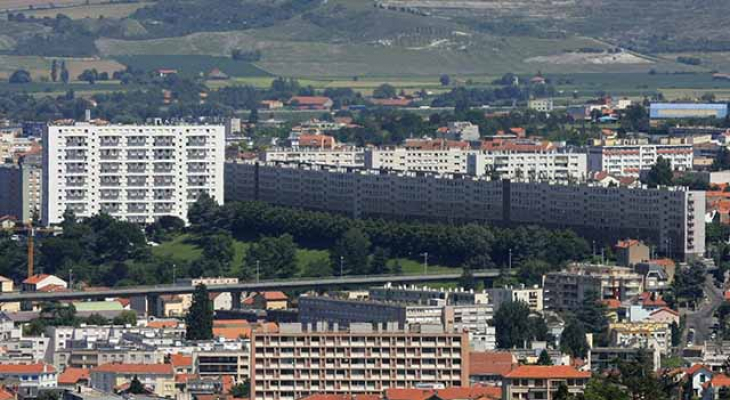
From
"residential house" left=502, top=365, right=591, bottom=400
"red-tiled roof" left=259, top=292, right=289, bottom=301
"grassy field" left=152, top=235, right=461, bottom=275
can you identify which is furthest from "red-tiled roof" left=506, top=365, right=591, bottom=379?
"grassy field" left=152, top=235, right=461, bottom=275

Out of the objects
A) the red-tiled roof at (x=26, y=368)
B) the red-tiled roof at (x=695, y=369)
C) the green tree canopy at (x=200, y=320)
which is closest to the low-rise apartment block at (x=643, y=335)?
the red-tiled roof at (x=695, y=369)

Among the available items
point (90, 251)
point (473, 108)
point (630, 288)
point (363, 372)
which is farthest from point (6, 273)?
point (473, 108)

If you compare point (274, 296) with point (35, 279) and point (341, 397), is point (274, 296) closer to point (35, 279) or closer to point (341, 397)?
point (35, 279)

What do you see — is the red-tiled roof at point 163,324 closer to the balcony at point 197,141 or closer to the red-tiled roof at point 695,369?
the red-tiled roof at point 695,369

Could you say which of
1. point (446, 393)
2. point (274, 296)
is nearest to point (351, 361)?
point (446, 393)

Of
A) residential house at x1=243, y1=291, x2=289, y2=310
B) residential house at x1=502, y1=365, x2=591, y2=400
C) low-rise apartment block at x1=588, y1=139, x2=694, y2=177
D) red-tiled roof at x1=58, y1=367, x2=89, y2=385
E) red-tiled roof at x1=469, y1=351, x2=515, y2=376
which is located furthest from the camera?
low-rise apartment block at x1=588, y1=139, x2=694, y2=177

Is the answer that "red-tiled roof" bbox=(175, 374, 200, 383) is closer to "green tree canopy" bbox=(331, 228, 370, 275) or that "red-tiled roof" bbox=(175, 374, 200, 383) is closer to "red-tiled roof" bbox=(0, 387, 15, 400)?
"red-tiled roof" bbox=(0, 387, 15, 400)

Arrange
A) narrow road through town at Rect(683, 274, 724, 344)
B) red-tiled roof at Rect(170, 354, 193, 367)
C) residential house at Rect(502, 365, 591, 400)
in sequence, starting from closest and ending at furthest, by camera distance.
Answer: residential house at Rect(502, 365, 591, 400), red-tiled roof at Rect(170, 354, 193, 367), narrow road through town at Rect(683, 274, 724, 344)

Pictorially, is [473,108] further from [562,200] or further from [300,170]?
[562,200]
